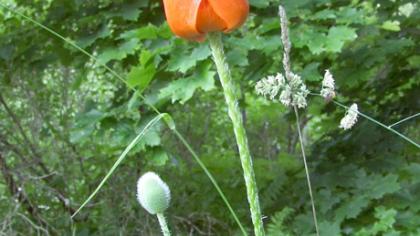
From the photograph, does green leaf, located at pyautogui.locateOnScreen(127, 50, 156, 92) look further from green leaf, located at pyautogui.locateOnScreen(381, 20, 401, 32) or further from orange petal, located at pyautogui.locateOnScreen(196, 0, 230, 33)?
orange petal, located at pyautogui.locateOnScreen(196, 0, 230, 33)

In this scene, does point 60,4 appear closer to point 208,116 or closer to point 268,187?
point 268,187

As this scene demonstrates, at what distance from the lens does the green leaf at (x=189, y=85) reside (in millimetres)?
2441

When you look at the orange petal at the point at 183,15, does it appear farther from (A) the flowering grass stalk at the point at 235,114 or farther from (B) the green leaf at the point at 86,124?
(B) the green leaf at the point at 86,124

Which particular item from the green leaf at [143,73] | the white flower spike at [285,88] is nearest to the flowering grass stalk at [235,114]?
the white flower spike at [285,88]

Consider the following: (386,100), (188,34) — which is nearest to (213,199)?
(386,100)

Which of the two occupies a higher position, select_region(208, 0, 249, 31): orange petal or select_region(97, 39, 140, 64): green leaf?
select_region(97, 39, 140, 64): green leaf

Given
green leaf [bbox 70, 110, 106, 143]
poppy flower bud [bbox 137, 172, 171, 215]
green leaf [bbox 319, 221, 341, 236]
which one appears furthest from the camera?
green leaf [bbox 70, 110, 106, 143]

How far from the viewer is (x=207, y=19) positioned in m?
1.07

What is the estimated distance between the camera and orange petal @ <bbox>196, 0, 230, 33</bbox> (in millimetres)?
1060

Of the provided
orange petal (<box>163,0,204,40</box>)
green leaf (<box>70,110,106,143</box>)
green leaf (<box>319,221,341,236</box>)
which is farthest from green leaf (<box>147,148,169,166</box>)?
orange petal (<box>163,0,204,40</box>)

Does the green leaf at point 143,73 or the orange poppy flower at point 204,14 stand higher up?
the green leaf at point 143,73

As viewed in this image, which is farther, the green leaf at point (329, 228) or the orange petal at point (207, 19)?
the green leaf at point (329, 228)

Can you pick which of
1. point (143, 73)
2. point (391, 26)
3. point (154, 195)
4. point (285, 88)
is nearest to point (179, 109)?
point (391, 26)

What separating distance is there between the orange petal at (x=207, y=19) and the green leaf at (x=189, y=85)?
1.35 metres
